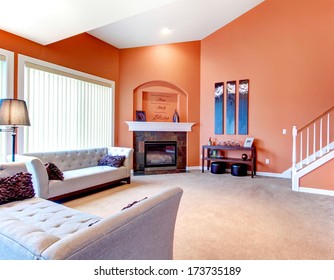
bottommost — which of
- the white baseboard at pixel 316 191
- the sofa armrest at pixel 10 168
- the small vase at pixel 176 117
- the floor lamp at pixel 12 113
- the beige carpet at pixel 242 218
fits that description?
the beige carpet at pixel 242 218

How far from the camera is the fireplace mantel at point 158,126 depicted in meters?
5.68

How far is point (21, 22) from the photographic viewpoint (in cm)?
311

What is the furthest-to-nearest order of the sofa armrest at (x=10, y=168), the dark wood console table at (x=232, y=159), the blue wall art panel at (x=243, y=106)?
the blue wall art panel at (x=243, y=106), the dark wood console table at (x=232, y=159), the sofa armrest at (x=10, y=168)

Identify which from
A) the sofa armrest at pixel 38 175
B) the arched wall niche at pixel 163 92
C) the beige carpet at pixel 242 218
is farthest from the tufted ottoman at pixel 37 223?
the arched wall niche at pixel 163 92

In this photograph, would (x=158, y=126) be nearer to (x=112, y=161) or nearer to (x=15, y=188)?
(x=112, y=161)

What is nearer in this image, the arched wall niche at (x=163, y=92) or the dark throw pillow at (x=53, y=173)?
the dark throw pillow at (x=53, y=173)

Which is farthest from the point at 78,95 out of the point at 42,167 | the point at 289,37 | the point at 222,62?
the point at 289,37

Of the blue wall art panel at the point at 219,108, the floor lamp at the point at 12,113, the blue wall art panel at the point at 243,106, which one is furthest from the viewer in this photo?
the blue wall art panel at the point at 219,108

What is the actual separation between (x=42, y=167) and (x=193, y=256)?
91.0 inches

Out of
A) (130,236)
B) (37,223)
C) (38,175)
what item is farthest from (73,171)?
(130,236)

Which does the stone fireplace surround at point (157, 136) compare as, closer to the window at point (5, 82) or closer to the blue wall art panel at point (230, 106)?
the blue wall art panel at point (230, 106)

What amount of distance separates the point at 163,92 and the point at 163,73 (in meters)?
0.53

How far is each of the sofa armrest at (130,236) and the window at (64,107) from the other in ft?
11.3
